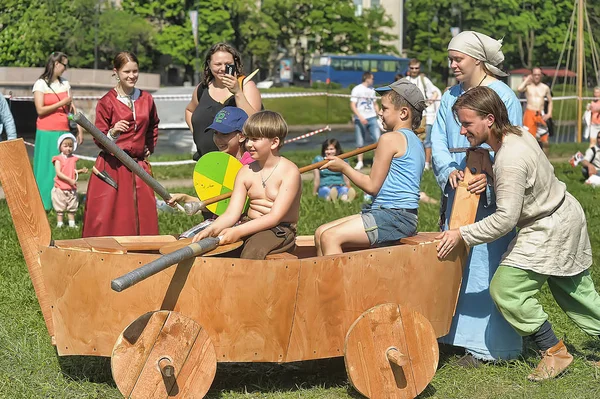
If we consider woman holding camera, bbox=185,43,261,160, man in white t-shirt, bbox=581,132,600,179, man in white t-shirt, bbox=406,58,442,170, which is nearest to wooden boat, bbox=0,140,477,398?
woman holding camera, bbox=185,43,261,160

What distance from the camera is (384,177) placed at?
5.30 m

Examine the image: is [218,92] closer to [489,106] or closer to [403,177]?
[403,177]

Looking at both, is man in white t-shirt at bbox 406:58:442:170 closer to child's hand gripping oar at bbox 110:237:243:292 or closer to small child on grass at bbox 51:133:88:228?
small child on grass at bbox 51:133:88:228

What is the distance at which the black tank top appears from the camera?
650 cm

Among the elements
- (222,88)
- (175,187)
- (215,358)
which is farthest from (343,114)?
(215,358)

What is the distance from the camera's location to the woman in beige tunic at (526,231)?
4.95 metres

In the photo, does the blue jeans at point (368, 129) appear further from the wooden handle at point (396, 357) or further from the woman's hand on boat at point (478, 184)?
the wooden handle at point (396, 357)

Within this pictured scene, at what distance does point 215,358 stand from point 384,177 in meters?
1.37

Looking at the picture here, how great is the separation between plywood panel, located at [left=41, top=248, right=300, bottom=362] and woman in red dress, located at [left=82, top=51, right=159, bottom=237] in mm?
2238

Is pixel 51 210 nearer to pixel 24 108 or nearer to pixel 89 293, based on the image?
pixel 89 293

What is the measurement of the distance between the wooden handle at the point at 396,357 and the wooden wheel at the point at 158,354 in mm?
868

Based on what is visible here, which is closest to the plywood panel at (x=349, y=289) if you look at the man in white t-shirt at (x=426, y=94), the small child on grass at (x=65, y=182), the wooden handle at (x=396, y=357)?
the wooden handle at (x=396, y=357)

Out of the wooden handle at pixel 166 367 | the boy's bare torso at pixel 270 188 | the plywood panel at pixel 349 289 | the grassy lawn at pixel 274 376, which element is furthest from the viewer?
the boy's bare torso at pixel 270 188

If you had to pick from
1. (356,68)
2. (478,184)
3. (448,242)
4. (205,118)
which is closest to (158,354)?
(448,242)
